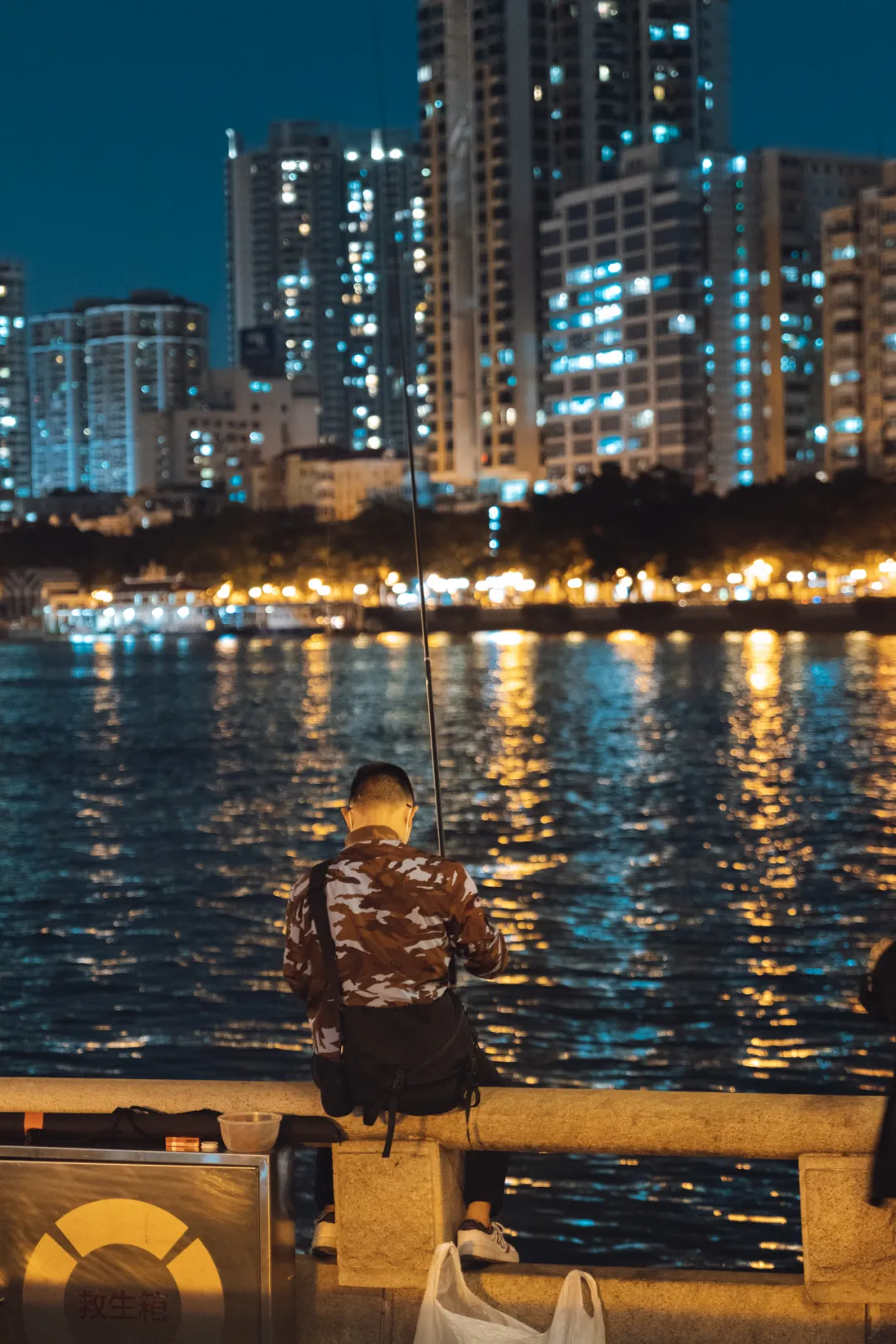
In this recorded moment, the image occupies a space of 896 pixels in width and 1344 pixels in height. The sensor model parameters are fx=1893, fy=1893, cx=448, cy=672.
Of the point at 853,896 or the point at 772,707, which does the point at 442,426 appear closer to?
the point at 772,707

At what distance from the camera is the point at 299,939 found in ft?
18.3

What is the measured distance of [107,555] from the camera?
7141 inches

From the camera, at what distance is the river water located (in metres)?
14.8

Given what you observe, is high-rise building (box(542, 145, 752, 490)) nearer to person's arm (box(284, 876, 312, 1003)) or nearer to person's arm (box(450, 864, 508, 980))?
person's arm (box(450, 864, 508, 980))

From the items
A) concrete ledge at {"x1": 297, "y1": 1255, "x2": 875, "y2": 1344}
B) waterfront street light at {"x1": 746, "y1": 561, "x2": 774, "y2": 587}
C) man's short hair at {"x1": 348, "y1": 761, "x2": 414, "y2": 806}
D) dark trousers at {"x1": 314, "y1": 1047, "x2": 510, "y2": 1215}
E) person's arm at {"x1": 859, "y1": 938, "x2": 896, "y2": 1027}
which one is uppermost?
waterfront street light at {"x1": 746, "y1": 561, "x2": 774, "y2": 587}

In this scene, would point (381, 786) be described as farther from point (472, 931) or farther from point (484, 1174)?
point (484, 1174)

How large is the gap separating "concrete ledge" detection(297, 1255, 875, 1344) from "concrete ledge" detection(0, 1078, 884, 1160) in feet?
1.30

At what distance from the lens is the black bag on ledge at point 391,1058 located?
17.5ft

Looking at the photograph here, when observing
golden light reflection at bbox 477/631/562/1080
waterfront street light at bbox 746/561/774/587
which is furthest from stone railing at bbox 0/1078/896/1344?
waterfront street light at bbox 746/561/774/587

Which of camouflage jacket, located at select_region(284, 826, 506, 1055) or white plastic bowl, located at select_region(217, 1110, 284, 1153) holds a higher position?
camouflage jacket, located at select_region(284, 826, 506, 1055)

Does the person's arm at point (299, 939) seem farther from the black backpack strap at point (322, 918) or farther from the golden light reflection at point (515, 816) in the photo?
the golden light reflection at point (515, 816)

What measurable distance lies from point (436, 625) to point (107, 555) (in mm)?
47172

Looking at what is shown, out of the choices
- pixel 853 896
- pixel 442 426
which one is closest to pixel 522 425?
pixel 442 426

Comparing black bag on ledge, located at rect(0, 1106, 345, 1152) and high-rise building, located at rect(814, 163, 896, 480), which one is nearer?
black bag on ledge, located at rect(0, 1106, 345, 1152)
